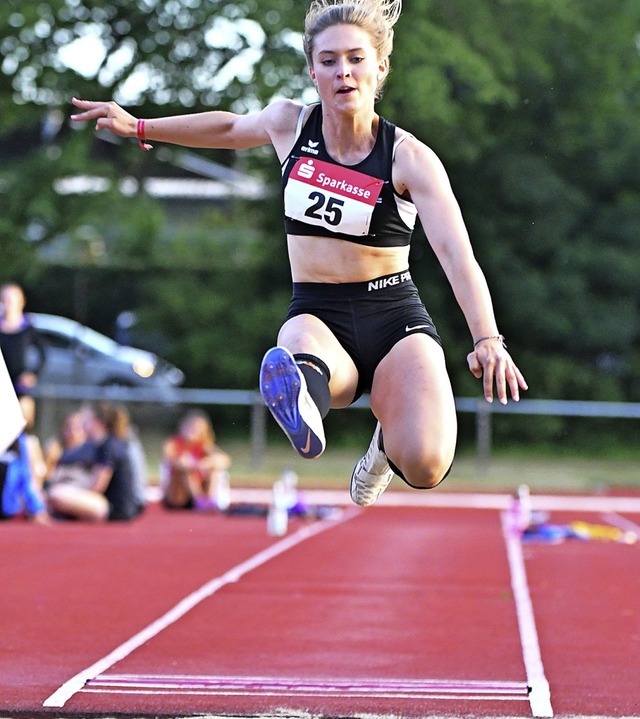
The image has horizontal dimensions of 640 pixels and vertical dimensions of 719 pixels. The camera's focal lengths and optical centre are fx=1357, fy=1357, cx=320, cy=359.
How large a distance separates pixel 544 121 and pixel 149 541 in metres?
15.6

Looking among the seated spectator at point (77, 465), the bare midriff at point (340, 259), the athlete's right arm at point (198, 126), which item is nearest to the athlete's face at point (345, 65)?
the athlete's right arm at point (198, 126)

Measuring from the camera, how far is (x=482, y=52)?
70.6 feet

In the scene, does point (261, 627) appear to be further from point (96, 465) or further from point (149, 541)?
point (96, 465)

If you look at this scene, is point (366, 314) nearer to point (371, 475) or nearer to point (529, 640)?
point (371, 475)

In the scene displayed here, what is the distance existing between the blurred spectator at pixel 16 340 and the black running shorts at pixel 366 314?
7.11m

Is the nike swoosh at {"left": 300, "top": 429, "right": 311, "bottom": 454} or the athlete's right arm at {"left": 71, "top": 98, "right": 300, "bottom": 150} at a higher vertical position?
the athlete's right arm at {"left": 71, "top": 98, "right": 300, "bottom": 150}

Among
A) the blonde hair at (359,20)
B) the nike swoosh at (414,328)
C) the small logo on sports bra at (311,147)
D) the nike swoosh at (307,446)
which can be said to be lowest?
the nike swoosh at (307,446)

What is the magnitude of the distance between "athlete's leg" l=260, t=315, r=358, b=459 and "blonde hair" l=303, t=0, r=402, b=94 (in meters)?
1.04

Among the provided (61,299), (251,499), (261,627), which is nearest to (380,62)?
(261,627)

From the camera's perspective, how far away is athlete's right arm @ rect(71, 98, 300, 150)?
17.8 feet

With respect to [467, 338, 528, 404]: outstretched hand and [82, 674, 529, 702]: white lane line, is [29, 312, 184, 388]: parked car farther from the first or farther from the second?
[467, 338, 528, 404]: outstretched hand

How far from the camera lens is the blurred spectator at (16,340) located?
11977 millimetres

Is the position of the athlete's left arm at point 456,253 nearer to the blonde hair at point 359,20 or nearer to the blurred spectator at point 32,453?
the blonde hair at point 359,20

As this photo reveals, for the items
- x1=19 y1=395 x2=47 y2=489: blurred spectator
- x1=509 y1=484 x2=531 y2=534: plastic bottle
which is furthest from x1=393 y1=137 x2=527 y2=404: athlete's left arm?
x1=19 y1=395 x2=47 y2=489: blurred spectator
